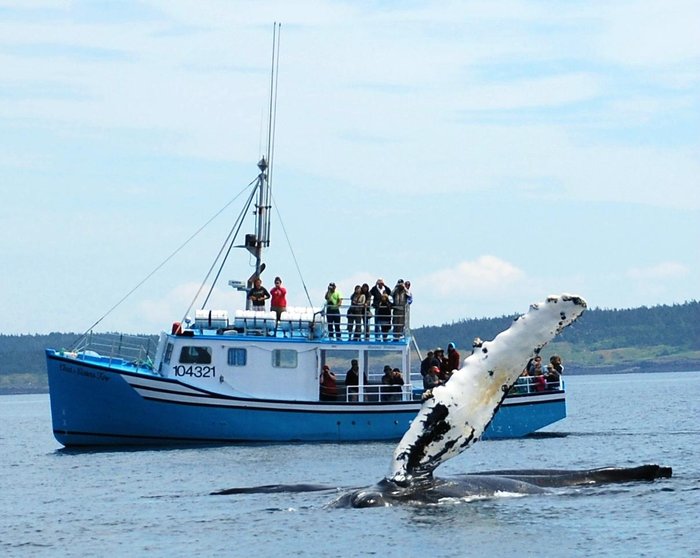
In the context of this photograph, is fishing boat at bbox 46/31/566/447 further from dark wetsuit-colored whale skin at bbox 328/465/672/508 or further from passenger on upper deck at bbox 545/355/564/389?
dark wetsuit-colored whale skin at bbox 328/465/672/508

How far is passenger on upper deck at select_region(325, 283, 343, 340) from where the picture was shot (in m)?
39.0

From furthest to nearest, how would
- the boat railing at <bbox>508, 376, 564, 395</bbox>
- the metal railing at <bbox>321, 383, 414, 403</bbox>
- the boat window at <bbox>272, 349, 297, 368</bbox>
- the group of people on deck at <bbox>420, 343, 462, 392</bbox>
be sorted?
the boat railing at <bbox>508, 376, 564, 395</bbox> → the metal railing at <bbox>321, 383, 414, 403</bbox> → the boat window at <bbox>272, 349, 297, 368</bbox> → the group of people on deck at <bbox>420, 343, 462, 392</bbox>

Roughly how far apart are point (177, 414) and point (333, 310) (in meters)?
5.10

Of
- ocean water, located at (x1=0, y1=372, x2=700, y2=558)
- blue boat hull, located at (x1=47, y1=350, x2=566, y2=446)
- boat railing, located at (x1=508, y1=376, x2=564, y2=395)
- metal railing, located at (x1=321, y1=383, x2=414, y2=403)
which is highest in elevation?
boat railing, located at (x1=508, y1=376, x2=564, y2=395)

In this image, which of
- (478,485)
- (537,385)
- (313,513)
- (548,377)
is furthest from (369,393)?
(478,485)

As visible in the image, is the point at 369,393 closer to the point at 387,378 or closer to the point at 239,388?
the point at 387,378

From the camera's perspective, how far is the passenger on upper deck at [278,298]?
3956 centimetres

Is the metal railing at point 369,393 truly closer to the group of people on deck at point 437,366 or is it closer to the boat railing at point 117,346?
the group of people on deck at point 437,366

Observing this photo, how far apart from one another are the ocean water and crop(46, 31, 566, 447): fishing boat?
2.73 meters

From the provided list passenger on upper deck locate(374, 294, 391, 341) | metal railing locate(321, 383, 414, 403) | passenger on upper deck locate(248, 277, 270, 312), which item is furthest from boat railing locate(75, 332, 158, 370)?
passenger on upper deck locate(374, 294, 391, 341)

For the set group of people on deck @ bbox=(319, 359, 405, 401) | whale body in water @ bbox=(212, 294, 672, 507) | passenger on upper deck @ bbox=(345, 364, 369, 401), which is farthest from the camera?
passenger on upper deck @ bbox=(345, 364, 369, 401)

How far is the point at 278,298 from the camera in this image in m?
39.6

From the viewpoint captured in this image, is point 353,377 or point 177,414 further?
point 353,377

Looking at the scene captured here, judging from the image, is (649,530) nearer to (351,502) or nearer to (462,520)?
(462,520)
